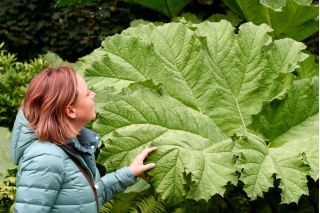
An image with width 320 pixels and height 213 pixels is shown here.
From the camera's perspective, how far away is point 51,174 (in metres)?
2.10

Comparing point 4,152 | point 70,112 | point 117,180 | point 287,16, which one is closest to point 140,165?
point 117,180

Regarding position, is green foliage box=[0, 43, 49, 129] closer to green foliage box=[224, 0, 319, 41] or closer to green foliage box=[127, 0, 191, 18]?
green foliage box=[127, 0, 191, 18]

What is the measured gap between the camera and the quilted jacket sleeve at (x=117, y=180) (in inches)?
97.0

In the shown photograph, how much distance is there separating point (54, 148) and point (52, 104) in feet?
0.50

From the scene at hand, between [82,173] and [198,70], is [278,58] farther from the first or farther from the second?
[82,173]

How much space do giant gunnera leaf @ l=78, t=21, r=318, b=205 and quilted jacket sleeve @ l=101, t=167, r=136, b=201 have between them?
0.12 meters

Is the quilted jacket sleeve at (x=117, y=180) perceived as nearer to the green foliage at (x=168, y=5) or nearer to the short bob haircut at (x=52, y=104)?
the short bob haircut at (x=52, y=104)

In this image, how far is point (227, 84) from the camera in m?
2.88

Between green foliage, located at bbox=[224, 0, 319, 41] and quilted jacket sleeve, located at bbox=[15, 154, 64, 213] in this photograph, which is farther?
green foliage, located at bbox=[224, 0, 319, 41]

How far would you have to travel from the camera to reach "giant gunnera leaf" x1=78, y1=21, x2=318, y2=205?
2613mm

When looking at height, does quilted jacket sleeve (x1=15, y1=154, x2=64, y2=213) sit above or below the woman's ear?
below

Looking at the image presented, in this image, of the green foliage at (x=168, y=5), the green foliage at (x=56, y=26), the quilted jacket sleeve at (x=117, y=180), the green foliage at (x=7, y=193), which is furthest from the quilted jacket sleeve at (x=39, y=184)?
the green foliage at (x=56, y=26)

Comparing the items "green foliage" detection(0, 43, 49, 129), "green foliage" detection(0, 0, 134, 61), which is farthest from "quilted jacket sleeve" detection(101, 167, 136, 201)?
"green foliage" detection(0, 0, 134, 61)

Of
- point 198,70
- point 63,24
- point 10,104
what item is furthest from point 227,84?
point 63,24
